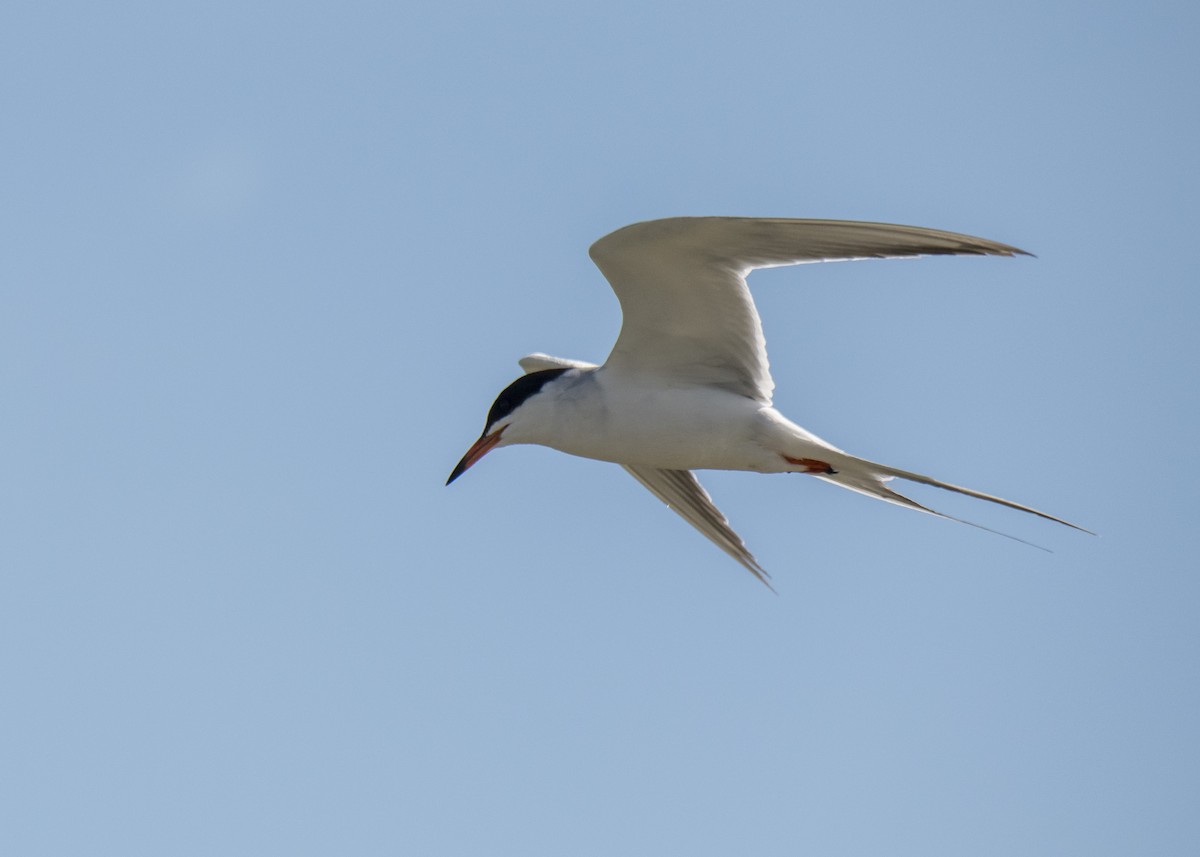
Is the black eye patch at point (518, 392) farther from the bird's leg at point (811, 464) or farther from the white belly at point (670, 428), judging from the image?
the bird's leg at point (811, 464)

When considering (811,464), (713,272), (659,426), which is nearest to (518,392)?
(659,426)

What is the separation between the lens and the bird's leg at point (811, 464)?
7.48 meters

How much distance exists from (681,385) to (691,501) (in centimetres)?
120

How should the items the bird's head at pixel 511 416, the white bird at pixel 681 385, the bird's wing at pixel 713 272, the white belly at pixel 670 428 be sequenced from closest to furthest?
the bird's wing at pixel 713 272 → the white bird at pixel 681 385 → the white belly at pixel 670 428 → the bird's head at pixel 511 416

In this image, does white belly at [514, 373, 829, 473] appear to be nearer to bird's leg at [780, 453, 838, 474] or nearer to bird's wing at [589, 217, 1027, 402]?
bird's leg at [780, 453, 838, 474]

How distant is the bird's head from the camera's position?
7629 millimetres

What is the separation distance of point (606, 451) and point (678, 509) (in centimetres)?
123

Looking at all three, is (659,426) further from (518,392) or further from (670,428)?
(518,392)

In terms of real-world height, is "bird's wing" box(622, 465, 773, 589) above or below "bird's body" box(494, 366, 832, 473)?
below

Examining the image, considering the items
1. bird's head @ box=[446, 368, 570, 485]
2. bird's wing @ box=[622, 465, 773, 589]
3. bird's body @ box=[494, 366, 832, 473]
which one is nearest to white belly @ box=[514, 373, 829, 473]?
bird's body @ box=[494, 366, 832, 473]

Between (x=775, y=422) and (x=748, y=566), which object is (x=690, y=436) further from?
(x=748, y=566)

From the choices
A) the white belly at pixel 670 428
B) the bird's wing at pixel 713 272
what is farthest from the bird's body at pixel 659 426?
the bird's wing at pixel 713 272

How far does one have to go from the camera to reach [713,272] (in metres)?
7.21

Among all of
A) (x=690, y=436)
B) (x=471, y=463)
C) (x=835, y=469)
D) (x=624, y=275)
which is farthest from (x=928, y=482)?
(x=471, y=463)
